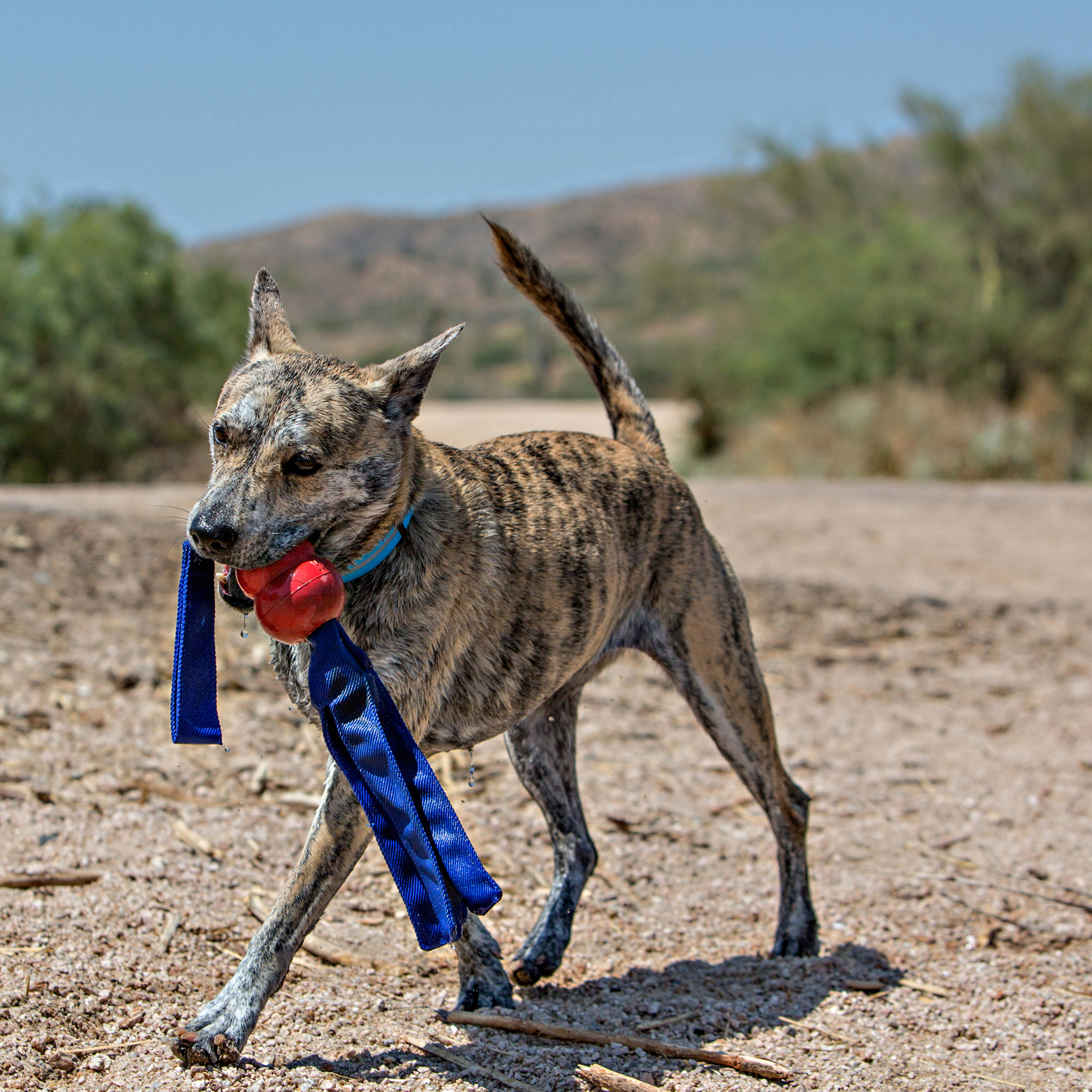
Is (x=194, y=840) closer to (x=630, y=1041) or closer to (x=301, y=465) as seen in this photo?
(x=630, y=1041)

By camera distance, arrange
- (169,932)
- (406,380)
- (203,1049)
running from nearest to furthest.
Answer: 1. (203,1049)
2. (406,380)
3. (169,932)

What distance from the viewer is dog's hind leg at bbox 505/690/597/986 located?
179 inches

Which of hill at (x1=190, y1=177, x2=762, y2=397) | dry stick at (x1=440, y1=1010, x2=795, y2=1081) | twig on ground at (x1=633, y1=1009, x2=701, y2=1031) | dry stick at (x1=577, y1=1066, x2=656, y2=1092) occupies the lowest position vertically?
twig on ground at (x1=633, y1=1009, x2=701, y2=1031)

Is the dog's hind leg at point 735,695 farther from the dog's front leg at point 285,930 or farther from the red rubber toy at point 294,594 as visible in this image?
the red rubber toy at point 294,594

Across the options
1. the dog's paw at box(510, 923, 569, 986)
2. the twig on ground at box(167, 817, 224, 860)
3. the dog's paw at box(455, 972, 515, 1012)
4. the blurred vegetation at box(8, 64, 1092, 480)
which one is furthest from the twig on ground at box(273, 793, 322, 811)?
the blurred vegetation at box(8, 64, 1092, 480)

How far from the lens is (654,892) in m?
5.10

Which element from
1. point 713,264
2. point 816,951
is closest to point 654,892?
point 816,951

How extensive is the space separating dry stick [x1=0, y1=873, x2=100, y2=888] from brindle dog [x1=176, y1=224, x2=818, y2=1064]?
127cm

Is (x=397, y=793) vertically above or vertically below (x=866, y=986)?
above

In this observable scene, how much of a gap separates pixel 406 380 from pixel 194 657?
0.99m

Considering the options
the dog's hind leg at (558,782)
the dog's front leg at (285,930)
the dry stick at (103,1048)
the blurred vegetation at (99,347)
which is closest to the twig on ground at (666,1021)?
the dog's hind leg at (558,782)

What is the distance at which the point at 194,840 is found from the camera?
15.7 ft

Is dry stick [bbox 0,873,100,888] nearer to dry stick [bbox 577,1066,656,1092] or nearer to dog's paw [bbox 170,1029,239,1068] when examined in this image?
dog's paw [bbox 170,1029,239,1068]

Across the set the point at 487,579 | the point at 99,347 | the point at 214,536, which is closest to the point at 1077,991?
the point at 487,579
